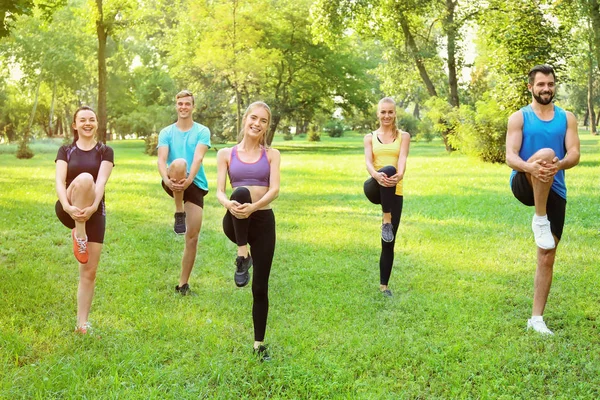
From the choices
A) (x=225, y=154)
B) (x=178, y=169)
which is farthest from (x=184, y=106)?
(x=225, y=154)

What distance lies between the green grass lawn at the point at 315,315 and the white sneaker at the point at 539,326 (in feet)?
0.38

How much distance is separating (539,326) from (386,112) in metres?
2.96

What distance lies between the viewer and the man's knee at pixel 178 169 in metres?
6.89

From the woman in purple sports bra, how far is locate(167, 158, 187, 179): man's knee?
1.83m

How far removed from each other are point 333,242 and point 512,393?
Result: 240 inches

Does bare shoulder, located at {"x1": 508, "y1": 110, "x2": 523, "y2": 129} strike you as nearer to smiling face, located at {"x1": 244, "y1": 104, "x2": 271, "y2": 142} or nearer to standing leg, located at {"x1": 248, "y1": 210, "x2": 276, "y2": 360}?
smiling face, located at {"x1": 244, "y1": 104, "x2": 271, "y2": 142}

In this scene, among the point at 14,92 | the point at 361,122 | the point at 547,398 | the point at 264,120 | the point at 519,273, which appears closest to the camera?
the point at 547,398

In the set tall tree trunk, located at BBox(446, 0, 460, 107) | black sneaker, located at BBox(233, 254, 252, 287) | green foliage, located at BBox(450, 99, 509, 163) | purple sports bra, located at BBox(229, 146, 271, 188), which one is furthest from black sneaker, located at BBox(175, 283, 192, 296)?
tall tree trunk, located at BBox(446, 0, 460, 107)

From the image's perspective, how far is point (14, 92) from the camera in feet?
204

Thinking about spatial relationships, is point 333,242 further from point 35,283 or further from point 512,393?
point 512,393

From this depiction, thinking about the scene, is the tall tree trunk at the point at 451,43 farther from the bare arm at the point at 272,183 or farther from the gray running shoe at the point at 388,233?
the bare arm at the point at 272,183

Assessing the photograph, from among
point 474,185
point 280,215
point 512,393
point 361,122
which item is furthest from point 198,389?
point 361,122

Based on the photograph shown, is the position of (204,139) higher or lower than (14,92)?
lower

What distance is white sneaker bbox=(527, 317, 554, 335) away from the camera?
604 centimetres
